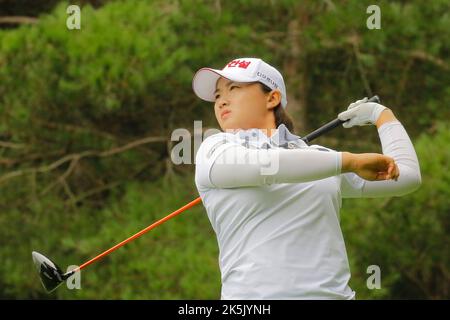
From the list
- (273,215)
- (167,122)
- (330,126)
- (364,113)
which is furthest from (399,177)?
(167,122)

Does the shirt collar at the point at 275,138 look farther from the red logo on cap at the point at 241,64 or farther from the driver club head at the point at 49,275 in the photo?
the driver club head at the point at 49,275

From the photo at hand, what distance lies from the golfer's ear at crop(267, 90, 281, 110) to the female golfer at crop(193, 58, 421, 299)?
0.06m

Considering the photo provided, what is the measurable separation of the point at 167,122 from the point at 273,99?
5.56m

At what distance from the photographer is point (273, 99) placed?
2682 millimetres

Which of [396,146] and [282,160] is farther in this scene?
[396,146]

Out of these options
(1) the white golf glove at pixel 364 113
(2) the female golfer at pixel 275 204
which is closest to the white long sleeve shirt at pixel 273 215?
(2) the female golfer at pixel 275 204

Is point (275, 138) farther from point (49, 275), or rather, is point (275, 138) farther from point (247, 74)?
point (49, 275)

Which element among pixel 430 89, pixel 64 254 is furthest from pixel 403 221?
pixel 64 254

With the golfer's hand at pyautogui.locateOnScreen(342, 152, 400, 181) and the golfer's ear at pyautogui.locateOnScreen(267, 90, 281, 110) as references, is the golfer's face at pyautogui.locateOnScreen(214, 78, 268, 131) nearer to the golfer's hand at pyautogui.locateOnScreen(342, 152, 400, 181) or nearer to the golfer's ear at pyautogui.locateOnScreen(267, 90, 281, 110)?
the golfer's ear at pyautogui.locateOnScreen(267, 90, 281, 110)

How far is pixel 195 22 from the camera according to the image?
7.50 m

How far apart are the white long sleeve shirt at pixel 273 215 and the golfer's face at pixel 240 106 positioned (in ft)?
0.17
